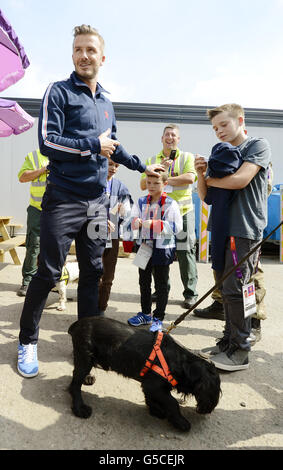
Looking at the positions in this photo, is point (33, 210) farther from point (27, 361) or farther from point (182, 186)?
point (27, 361)

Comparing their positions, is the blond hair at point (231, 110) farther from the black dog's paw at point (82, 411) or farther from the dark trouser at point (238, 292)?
the black dog's paw at point (82, 411)

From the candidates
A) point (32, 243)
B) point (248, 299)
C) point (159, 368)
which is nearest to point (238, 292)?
point (248, 299)

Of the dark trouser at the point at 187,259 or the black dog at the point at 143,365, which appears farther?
the dark trouser at the point at 187,259

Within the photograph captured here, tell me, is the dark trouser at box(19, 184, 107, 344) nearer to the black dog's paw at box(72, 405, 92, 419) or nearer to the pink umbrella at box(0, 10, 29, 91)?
the black dog's paw at box(72, 405, 92, 419)

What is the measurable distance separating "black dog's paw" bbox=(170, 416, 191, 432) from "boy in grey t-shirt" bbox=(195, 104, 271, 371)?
0.71 m

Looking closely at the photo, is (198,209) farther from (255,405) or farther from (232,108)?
(255,405)

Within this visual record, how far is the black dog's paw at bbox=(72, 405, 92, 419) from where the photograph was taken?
1.89m

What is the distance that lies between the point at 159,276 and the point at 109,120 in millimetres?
1572

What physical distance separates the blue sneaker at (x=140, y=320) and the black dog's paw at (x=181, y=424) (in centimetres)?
152

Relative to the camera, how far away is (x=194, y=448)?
5.62 ft

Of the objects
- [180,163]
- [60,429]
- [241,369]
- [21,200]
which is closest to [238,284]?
[241,369]

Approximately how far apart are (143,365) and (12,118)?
3392mm

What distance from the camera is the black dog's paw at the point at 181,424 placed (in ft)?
5.98

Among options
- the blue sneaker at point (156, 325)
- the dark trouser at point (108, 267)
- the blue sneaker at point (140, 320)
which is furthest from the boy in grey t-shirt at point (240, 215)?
the dark trouser at point (108, 267)
